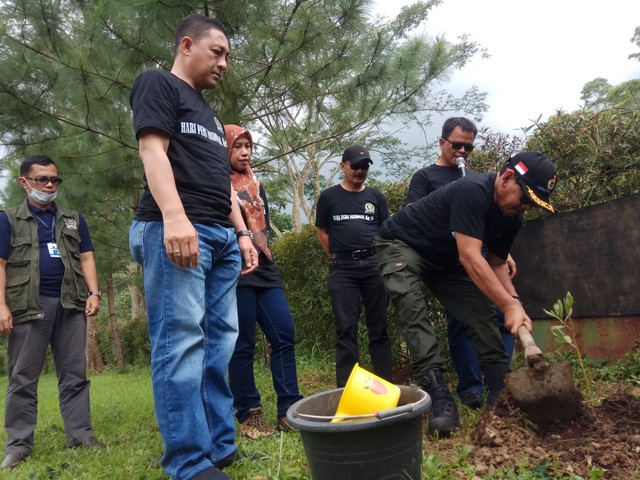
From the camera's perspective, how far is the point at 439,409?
268 centimetres

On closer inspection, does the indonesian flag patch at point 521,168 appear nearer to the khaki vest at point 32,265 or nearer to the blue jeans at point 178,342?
the blue jeans at point 178,342

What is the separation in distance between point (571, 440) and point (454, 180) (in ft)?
6.43

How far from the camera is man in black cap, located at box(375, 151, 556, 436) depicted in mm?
2629

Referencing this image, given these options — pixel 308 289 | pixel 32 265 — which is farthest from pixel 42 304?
pixel 308 289

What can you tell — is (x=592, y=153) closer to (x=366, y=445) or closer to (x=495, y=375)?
(x=495, y=375)

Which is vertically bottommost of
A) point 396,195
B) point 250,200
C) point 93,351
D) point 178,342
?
point 93,351

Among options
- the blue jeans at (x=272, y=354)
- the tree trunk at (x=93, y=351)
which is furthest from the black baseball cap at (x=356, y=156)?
the tree trunk at (x=93, y=351)

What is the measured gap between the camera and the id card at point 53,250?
334 centimetres

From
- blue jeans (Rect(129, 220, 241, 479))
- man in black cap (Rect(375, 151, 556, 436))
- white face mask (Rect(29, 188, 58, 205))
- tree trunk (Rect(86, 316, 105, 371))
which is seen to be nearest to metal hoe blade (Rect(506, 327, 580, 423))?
man in black cap (Rect(375, 151, 556, 436))

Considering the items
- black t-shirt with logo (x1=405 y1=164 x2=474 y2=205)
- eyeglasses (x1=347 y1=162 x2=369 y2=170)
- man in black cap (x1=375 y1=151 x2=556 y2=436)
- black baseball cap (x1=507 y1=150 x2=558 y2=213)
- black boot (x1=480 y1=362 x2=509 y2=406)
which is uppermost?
eyeglasses (x1=347 y1=162 x2=369 y2=170)

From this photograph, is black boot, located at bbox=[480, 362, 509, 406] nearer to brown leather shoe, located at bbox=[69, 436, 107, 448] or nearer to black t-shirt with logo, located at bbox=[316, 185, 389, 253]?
black t-shirt with logo, located at bbox=[316, 185, 389, 253]

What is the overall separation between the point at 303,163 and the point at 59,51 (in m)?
15.1

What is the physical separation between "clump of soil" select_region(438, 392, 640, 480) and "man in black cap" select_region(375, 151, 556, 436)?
328mm

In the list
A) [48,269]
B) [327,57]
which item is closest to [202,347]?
[48,269]
